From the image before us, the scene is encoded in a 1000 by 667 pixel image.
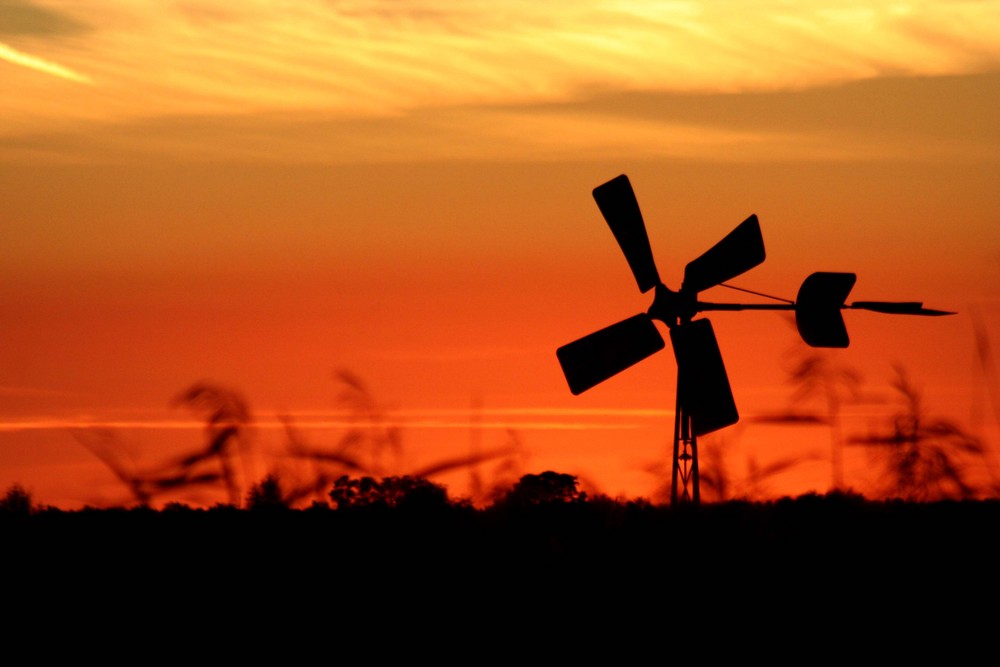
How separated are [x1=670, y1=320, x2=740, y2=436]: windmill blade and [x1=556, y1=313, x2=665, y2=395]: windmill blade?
1.33 feet

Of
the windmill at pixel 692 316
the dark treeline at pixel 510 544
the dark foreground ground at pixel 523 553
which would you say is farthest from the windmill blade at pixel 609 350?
the dark foreground ground at pixel 523 553

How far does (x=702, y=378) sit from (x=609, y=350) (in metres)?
1.48

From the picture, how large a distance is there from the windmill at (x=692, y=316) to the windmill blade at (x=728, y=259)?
12 mm

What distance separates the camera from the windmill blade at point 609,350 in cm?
1991

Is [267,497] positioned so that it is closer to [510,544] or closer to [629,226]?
[510,544]

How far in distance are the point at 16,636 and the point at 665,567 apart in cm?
618

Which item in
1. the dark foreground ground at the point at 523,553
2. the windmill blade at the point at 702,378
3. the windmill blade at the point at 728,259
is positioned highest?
the windmill blade at the point at 728,259

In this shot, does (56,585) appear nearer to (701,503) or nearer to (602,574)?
(602,574)

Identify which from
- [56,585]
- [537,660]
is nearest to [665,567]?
[537,660]

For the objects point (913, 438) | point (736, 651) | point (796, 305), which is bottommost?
point (736, 651)

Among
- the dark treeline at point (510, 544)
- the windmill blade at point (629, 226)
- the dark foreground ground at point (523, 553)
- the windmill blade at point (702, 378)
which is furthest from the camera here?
the windmill blade at point (629, 226)

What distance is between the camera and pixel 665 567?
46.8 feet

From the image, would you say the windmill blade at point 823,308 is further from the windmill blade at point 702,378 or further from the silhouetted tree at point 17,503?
the silhouetted tree at point 17,503

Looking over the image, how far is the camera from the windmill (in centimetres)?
1917
